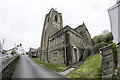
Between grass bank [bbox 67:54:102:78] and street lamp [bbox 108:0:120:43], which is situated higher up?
street lamp [bbox 108:0:120:43]

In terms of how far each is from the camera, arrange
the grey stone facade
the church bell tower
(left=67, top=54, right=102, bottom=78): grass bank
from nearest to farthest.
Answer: the grey stone facade, (left=67, top=54, right=102, bottom=78): grass bank, the church bell tower

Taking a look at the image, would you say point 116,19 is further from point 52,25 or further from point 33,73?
point 52,25

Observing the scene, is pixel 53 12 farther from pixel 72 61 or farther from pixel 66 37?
pixel 72 61

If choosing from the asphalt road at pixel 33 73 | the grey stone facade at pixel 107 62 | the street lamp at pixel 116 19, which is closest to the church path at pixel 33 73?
the asphalt road at pixel 33 73

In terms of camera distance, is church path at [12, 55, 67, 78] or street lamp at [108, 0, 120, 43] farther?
church path at [12, 55, 67, 78]

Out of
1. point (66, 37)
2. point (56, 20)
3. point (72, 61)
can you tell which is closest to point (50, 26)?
point (56, 20)

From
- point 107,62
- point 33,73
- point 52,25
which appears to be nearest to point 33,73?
point 33,73

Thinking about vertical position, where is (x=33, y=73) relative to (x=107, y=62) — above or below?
below

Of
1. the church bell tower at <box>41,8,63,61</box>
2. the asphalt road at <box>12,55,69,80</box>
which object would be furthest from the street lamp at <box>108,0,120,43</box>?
the church bell tower at <box>41,8,63,61</box>

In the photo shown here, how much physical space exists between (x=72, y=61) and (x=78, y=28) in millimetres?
11033

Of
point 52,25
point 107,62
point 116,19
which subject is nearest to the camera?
point 107,62

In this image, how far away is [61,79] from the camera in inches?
249

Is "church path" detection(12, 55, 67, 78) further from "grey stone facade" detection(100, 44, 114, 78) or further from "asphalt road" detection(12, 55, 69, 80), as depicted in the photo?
"grey stone facade" detection(100, 44, 114, 78)

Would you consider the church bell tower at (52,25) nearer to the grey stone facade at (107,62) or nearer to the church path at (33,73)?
the church path at (33,73)
